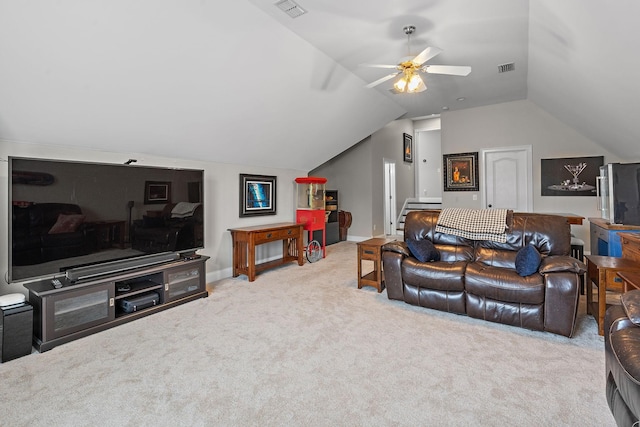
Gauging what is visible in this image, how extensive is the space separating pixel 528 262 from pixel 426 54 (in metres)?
2.02

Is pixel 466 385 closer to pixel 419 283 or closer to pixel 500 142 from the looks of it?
pixel 419 283

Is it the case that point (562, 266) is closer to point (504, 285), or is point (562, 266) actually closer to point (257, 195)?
point (504, 285)

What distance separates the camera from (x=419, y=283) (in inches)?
126

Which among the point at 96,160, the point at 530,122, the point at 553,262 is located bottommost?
the point at 553,262

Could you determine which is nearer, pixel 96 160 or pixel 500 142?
pixel 96 160

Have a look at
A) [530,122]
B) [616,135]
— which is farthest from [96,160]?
[530,122]

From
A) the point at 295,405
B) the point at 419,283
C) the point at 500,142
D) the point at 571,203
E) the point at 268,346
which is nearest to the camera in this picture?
the point at 295,405

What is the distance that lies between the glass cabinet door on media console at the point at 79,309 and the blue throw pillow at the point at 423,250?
2.91 metres

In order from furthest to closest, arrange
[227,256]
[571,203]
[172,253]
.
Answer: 1. [571,203]
2. [227,256]
3. [172,253]

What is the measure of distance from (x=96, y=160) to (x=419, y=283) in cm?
351

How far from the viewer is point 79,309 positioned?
8.76 ft

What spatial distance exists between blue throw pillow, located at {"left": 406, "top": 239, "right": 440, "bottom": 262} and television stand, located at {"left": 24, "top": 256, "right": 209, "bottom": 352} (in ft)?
7.80

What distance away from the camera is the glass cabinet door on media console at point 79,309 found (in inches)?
98.9

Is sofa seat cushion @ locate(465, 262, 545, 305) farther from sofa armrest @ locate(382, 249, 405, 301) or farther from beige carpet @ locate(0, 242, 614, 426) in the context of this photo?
sofa armrest @ locate(382, 249, 405, 301)
